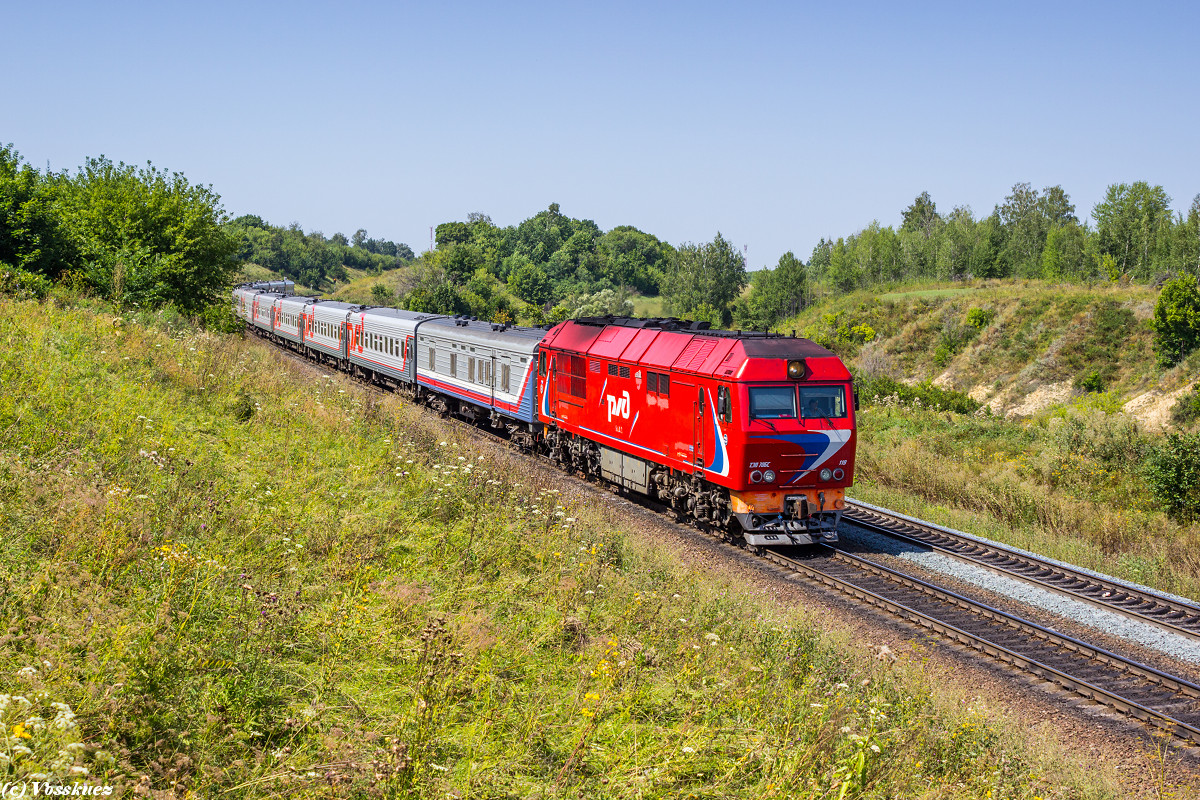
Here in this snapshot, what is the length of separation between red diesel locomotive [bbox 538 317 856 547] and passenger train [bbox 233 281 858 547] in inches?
0.9

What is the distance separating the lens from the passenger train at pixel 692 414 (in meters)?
14.1

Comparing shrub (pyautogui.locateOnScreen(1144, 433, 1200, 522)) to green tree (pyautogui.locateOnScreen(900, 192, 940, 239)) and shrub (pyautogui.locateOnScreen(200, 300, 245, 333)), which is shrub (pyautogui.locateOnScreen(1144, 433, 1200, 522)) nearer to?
shrub (pyautogui.locateOnScreen(200, 300, 245, 333))

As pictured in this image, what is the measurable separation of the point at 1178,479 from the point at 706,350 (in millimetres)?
12972

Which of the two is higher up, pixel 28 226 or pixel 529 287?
pixel 529 287

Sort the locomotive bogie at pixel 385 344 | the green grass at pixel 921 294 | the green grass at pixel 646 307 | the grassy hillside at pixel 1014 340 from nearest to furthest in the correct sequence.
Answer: the locomotive bogie at pixel 385 344 → the grassy hillside at pixel 1014 340 → the green grass at pixel 921 294 → the green grass at pixel 646 307

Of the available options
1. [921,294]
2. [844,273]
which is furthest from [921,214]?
[921,294]

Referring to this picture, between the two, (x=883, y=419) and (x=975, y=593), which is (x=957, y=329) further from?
(x=975, y=593)

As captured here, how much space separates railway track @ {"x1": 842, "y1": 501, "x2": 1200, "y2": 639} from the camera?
492 inches

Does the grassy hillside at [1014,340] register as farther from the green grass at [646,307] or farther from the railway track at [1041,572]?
the green grass at [646,307]

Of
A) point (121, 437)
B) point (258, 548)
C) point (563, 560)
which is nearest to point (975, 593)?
point (563, 560)

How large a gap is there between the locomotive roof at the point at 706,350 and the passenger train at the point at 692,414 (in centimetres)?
3

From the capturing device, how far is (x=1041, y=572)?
14.4 m

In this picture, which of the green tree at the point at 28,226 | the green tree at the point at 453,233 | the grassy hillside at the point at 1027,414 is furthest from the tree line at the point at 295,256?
the green tree at the point at 28,226

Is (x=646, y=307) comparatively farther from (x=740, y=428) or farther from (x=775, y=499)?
(x=740, y=428)
